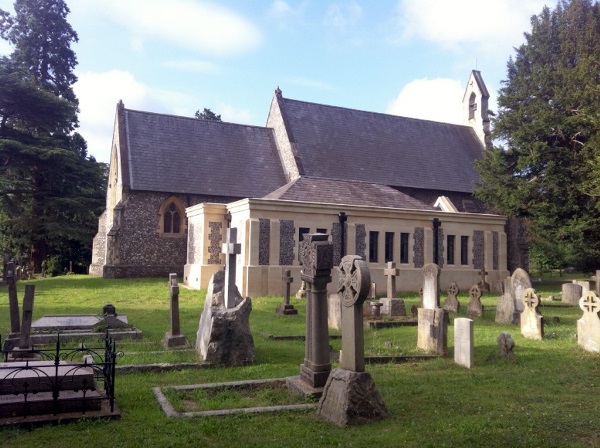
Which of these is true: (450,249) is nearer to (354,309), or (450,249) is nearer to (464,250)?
(464,250)

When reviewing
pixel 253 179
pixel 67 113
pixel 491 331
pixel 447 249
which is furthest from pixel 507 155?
pixel 67 113

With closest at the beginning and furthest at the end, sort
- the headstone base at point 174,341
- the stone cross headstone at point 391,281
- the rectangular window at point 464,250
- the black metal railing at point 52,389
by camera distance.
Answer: the black metal railing at point 52,389 → the headstone base at point 174,341 → the stone cross headstone at point 391,281 → the rectangular window at point 464,250

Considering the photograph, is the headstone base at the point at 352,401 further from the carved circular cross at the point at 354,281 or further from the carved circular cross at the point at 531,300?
the carved circular cross at the point at 531,300

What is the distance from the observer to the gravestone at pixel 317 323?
6801 millimetres

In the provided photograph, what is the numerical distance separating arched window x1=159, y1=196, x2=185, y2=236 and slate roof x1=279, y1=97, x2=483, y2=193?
7219 millimetres

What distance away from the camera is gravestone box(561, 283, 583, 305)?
62.8ft

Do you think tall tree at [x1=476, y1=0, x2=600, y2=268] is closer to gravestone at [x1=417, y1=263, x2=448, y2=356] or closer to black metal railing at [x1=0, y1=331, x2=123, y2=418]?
gravestone at [x1=417, y1=263, x2=448, y2=356]

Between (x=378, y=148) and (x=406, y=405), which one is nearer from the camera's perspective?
(x=406, y=405)

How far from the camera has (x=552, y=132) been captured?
26.6m

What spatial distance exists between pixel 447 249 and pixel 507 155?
7.74m

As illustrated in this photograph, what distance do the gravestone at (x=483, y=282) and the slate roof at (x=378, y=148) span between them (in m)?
7.94

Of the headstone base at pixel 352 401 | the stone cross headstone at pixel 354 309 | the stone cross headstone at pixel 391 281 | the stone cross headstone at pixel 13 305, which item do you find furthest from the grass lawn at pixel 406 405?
the stone cross headstone at pixel 391 281

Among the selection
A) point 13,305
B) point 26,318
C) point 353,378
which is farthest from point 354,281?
point 13,305

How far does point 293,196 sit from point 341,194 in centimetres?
287
